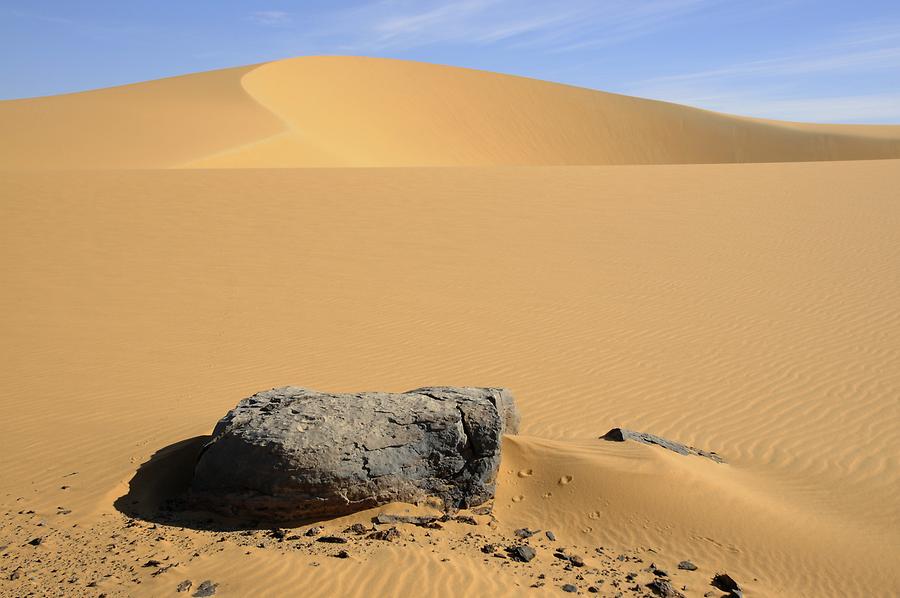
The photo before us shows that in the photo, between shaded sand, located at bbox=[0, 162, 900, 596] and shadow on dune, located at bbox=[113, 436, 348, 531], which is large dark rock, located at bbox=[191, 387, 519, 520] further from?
shaded sand, located at bbox=[0, 162, 900, 596]

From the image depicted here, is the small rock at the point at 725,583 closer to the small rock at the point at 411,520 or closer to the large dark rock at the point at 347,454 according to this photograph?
the large dark rock at the point at 347,454

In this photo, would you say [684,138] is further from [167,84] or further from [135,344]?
[135,344]

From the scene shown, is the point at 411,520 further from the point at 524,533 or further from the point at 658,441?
the point at 658,441

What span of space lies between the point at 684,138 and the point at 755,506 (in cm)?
4670

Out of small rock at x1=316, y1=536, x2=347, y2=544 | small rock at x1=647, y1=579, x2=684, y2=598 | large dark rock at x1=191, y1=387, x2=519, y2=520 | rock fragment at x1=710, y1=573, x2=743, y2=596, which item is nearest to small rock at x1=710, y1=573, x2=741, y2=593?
rock fragment at x1=710, y1=573, x2=743, y2=596

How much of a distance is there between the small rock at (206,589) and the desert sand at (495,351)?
6cm

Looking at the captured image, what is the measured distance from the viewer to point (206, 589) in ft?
14.0

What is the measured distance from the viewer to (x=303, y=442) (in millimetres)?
5141

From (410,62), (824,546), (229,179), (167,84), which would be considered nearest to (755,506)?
(824,546)

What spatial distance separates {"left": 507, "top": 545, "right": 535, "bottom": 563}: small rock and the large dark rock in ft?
2.23

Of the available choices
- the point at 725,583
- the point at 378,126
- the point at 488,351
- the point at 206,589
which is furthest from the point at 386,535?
the point at 378,126

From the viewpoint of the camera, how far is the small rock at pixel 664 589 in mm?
4414

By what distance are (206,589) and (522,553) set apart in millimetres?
2002

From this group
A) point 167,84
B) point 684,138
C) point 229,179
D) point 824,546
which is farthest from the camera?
point 684,138
